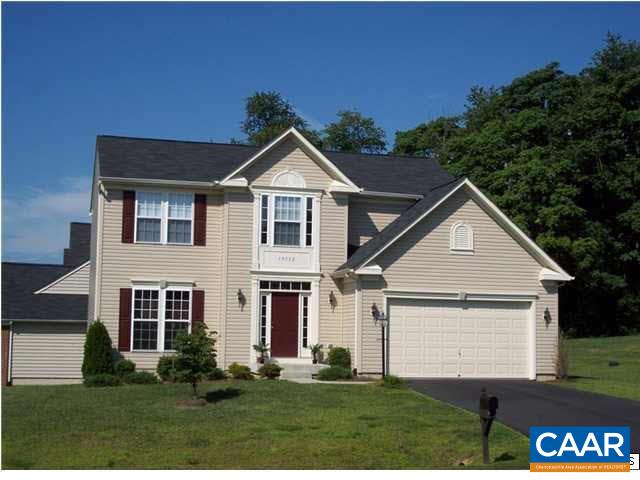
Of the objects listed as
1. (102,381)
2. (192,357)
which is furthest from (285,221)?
(192,357)

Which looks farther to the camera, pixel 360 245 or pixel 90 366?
pixel 360 245

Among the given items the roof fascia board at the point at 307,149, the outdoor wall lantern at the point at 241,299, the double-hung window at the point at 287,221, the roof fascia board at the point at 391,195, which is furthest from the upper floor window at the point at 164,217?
the roof fascia board at the point at 391,195

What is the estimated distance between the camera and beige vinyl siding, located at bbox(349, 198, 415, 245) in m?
28.4

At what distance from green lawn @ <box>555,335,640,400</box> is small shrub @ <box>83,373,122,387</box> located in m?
12.1

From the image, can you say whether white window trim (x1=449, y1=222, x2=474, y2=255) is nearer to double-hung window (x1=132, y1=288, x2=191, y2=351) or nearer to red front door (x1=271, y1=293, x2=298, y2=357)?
red front door (x1=271, y1=293, x2=298, y2=357)

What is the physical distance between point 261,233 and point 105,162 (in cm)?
499

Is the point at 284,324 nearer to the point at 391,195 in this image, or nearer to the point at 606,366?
the point at 391,195

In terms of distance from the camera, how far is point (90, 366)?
2450 cm

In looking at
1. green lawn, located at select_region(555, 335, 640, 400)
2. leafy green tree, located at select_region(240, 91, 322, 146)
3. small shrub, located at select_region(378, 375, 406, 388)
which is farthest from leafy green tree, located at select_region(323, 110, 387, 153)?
small shrub, located at select_region(378, 375, 406, 388)

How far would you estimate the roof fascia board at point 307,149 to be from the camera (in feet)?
85.5

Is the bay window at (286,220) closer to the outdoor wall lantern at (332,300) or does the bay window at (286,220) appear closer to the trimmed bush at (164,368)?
the outdoor wall lantern at (332,300)

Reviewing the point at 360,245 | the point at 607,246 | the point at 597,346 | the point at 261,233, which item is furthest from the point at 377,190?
the point at 607,246

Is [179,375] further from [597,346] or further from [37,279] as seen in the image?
[597,346]

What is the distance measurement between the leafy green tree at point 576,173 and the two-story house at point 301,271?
59.9 ft
